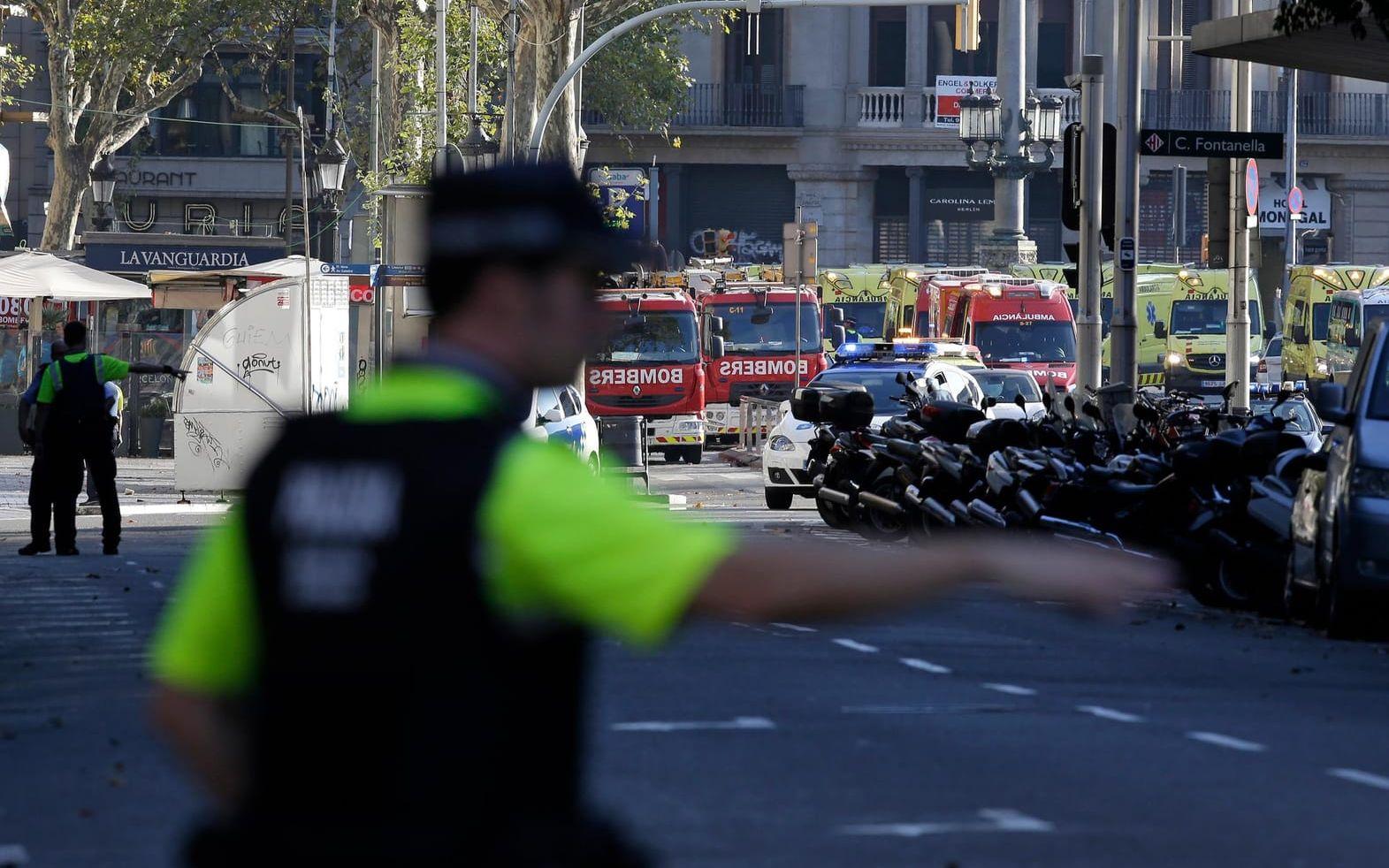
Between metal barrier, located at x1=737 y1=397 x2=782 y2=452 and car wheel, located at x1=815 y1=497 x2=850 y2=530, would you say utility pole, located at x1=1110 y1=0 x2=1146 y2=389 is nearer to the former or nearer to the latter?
car wheel, located at x1=815 y1=497 x2=850 y2=530

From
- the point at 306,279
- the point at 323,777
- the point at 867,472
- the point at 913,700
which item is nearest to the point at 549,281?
the point at 323,777

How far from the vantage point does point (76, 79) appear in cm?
4397

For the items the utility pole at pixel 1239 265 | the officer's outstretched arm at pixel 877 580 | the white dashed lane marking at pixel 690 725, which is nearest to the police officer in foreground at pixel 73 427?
the white dashed lane marking at pixel 690 725

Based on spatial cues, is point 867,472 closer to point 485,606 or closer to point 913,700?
point 913,700

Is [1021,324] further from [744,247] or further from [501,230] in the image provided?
[501,230]

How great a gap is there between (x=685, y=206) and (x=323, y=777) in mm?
59937

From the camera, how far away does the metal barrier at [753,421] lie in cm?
3428

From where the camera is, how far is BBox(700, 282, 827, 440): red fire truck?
36031 mm

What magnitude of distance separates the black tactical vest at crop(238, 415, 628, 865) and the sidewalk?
18.6 m

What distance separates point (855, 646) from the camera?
11.9m

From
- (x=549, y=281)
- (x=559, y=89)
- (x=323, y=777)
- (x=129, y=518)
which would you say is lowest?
(x=129, y=518)

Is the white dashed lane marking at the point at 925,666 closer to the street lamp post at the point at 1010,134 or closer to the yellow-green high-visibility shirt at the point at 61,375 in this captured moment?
the yellow-green high-visibility shirt at the point at 61,375

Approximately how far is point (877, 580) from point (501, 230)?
54cm

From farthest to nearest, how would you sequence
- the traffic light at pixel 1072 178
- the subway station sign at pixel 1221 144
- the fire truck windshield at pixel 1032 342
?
1. the fire truck windshield at pixel 1032 342
2. the traffic light at pixel 1072 178
3. the subway station sign at pixel 1221 144
